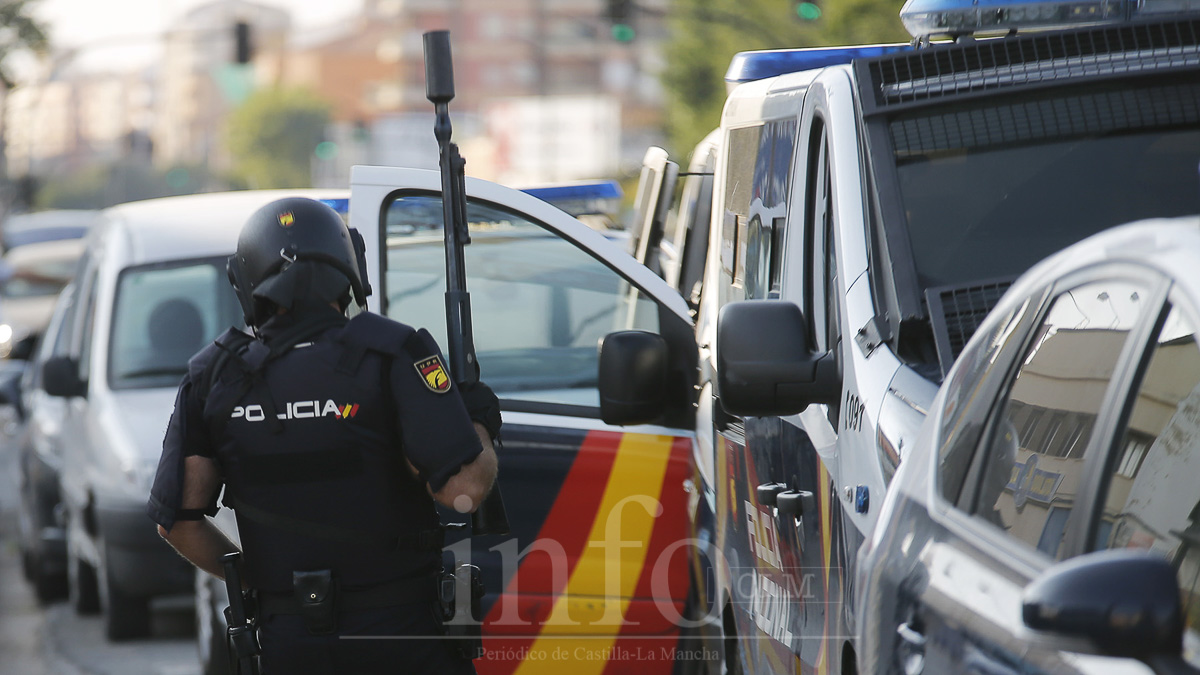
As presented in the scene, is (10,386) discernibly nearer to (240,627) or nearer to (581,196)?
(581,196)

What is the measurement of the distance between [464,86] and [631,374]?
4914 inches

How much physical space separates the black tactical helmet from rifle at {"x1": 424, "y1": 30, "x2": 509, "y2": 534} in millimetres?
563

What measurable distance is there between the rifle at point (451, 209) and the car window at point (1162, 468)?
7.59ft

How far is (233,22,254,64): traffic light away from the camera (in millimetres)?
33844

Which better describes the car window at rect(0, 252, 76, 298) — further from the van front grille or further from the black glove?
the van front grille

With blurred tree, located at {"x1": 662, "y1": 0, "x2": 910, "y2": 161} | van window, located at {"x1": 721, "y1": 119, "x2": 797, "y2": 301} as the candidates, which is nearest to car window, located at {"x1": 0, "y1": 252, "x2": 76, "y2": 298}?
blurred tree, located at {"x1": 662, "y1": 0, "x2": 910, "y2": 161}

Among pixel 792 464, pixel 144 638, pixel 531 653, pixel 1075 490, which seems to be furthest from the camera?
pixel 144 638

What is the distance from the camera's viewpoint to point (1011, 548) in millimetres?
2641

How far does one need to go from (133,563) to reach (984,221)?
584 cm

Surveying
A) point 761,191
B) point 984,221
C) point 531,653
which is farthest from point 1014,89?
point 531,653

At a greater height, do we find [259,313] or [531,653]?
[259,313]

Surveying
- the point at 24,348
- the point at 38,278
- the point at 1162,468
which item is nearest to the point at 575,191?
the point at 1162,468

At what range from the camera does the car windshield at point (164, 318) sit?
9414 millimetres

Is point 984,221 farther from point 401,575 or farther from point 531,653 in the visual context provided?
point 531,653
